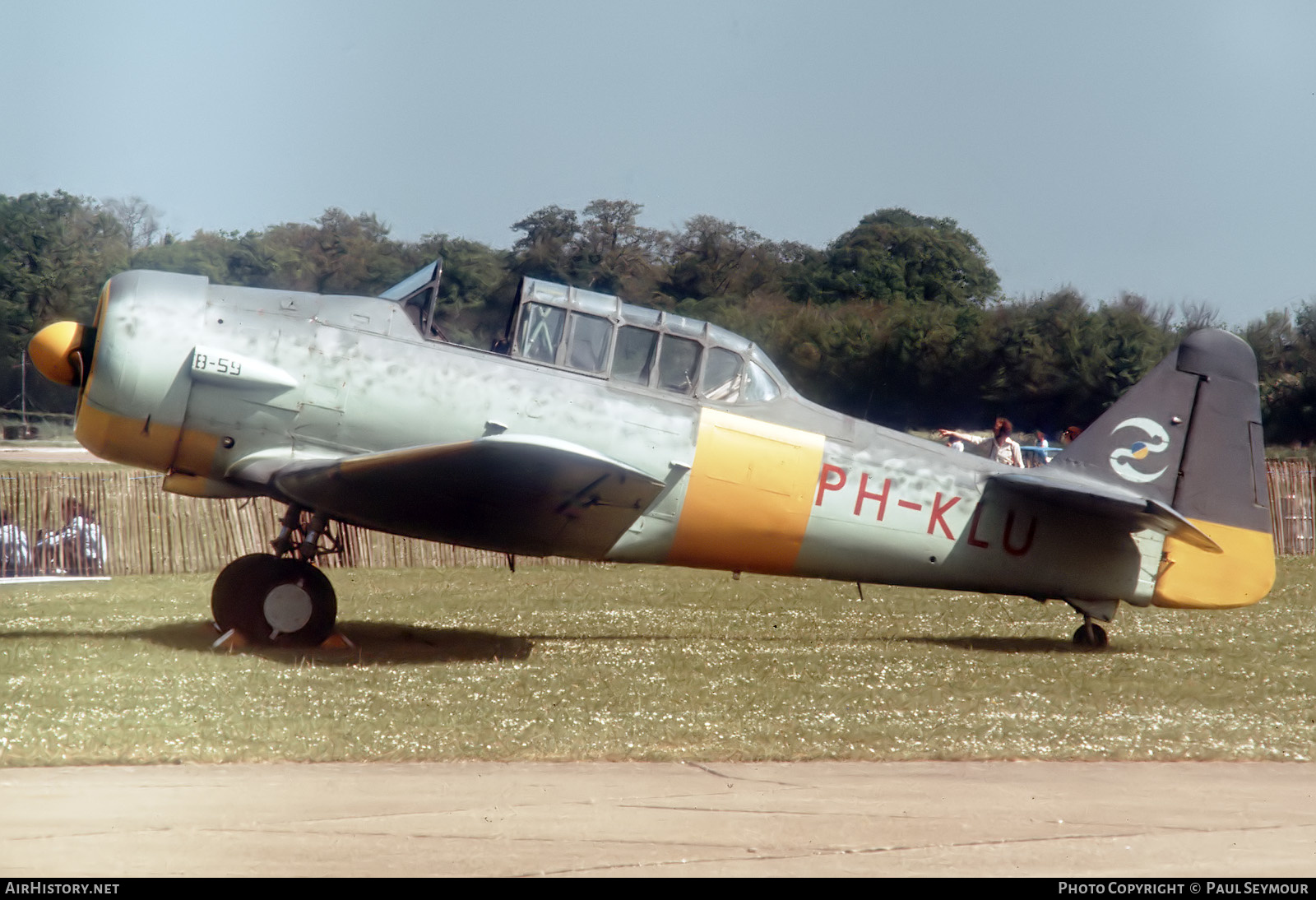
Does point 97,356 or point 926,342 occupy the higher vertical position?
point 926,342

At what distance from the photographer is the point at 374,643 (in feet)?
30.0

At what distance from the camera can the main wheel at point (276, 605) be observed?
851cm

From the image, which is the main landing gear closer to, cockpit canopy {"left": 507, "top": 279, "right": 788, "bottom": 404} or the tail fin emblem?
cockpit canopy {"left": 507, "top": 279, "right": 788, "bottom": 404}

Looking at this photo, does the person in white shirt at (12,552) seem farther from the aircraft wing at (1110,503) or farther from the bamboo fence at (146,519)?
the aircraft wing at (1110,503)

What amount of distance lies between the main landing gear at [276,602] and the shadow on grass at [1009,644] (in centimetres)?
466

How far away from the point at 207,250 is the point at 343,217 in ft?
13.0

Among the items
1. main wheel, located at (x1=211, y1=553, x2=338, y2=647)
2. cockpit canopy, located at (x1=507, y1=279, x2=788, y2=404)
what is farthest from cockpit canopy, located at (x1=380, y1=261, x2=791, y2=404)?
main wheel, located at (x1=211, y1=553, x2=338, y2=647)

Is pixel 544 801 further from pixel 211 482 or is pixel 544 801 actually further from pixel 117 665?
pixel 211 482

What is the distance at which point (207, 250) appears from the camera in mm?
24562

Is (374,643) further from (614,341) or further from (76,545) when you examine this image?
(76,545)

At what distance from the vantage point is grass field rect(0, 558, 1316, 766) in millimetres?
6012

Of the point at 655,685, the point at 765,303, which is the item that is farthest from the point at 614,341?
the point at 765,303
